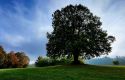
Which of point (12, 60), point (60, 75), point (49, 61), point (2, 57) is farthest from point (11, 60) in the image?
point (60, 75)

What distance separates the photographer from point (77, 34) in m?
65.9

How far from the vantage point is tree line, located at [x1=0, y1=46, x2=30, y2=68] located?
388 ft

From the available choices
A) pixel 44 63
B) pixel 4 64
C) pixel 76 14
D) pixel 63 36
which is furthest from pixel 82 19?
pixel 4 64

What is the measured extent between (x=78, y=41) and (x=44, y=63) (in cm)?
3879

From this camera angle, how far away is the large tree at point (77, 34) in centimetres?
6425

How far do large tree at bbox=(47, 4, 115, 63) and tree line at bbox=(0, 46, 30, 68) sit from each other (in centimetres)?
5393

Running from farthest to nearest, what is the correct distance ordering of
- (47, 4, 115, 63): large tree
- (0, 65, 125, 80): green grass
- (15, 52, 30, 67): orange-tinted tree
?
1. (15, 52, 30, 67): orange-tinted tree
2. (47, 4, 115, 63): large tree
3. (0, 65, 125, 80): green grass

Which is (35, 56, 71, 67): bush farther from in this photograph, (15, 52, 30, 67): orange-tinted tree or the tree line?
(15, 52, 30, 67): orange-tinted tree

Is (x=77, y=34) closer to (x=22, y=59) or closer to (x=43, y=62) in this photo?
(x=43, y=62)

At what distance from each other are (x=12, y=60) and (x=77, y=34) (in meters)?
63.9

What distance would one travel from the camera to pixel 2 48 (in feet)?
417

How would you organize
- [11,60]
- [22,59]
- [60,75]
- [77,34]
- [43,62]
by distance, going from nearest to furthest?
[60,75]
[77,34]
[43,62]
[11,60]
[22,59]

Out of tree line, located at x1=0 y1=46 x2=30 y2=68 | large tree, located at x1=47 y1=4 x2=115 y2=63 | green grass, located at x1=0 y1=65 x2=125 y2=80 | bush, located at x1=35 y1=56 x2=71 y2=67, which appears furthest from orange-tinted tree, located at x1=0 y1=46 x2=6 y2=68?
green grass, located at x1=0 y1=65 x2=125 y2=80

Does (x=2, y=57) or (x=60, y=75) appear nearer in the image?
(x=60, y=75)
